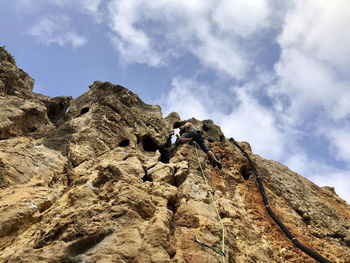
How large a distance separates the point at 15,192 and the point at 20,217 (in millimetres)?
926

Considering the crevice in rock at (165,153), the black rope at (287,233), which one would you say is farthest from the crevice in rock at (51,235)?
the crevice in rock at (165,153)

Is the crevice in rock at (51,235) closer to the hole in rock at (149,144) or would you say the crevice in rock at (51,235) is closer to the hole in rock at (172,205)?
the hole in rock at (172,205)

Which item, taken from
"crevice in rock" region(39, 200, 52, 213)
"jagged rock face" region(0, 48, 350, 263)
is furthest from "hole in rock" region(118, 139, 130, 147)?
"crevice in rock" region(39, 200, 52, 213)

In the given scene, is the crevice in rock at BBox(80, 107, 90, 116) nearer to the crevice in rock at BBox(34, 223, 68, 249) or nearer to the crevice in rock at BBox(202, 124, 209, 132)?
the crevice in rock at BBox(202, 124, 209, 132)

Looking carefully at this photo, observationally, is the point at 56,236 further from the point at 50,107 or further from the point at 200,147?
the point at 50,107

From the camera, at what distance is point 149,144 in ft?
43.3

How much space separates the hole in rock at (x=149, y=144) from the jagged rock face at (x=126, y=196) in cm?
5

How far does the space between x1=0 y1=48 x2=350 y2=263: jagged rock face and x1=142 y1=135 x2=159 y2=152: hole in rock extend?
49 millimetres

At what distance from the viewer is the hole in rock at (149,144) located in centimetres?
1302

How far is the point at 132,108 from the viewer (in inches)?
528

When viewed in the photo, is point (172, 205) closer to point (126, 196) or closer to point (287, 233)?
point (126, 196)

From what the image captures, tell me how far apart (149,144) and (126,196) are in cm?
735

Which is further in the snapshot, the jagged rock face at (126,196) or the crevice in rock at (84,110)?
the crevice in rock at (84,110)

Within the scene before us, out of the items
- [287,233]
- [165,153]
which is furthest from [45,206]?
[165,153]
